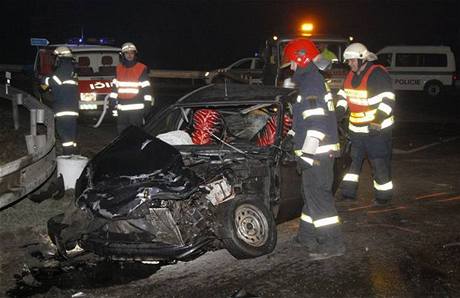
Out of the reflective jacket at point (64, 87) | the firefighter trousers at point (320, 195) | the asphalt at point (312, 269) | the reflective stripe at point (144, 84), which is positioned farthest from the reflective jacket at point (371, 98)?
the reflective jacket at point (64, 87)

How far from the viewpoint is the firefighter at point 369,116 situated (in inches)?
280

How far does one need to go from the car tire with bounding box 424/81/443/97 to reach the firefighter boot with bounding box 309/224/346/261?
20612 millimetres

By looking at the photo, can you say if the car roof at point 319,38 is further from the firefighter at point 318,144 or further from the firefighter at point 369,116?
the firefighter at point 318,144

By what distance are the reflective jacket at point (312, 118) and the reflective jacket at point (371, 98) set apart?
166 cm

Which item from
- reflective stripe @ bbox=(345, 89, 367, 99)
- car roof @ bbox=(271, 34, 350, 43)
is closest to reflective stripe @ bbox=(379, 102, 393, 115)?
reflective stripe @ bbox=(345, 89, 367, 99)

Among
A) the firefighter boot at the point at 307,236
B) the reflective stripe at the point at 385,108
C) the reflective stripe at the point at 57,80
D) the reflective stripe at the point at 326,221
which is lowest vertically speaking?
the firefighter boot at the point at 307,236

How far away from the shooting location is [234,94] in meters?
6.51

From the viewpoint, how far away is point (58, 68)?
353 inches

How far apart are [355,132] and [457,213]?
1515 mm

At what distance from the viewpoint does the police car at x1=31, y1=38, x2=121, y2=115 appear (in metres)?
13.2

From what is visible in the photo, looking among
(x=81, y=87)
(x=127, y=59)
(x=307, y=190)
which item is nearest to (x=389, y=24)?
(x=81, y=87)

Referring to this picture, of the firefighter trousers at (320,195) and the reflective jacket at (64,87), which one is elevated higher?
the reflective jacket at (64,87)

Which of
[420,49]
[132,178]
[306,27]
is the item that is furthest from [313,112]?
[420,49]

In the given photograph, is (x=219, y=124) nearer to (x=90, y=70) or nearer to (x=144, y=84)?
(x=144, y=84)
